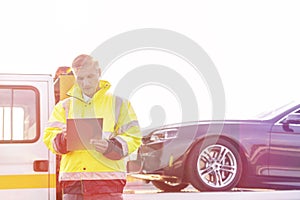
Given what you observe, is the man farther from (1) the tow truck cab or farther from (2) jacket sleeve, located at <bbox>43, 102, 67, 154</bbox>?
(1) the tow truck cab

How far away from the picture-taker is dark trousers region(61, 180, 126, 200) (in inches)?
174

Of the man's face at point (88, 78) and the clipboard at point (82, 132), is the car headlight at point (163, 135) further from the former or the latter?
the clipboard at point (82, 132)

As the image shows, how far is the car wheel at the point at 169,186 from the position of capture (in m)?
6.29

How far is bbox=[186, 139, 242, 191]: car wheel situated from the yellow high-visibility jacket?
6.84 ft

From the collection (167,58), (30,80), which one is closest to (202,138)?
(167,58)

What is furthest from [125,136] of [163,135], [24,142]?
[163,135]

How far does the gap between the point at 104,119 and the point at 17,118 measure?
3.34 ft

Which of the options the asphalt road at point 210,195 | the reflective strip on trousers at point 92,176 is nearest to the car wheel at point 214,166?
the asphalt road at point 210,195

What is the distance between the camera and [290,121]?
7020mm

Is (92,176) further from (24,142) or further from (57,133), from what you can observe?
(24,142)

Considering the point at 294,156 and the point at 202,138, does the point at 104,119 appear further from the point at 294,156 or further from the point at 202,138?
the point at 294,156

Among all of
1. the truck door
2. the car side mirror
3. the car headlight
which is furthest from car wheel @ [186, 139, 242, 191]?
the truck door

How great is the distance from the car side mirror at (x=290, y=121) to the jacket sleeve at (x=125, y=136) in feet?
9.46

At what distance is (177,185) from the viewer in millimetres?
6477
